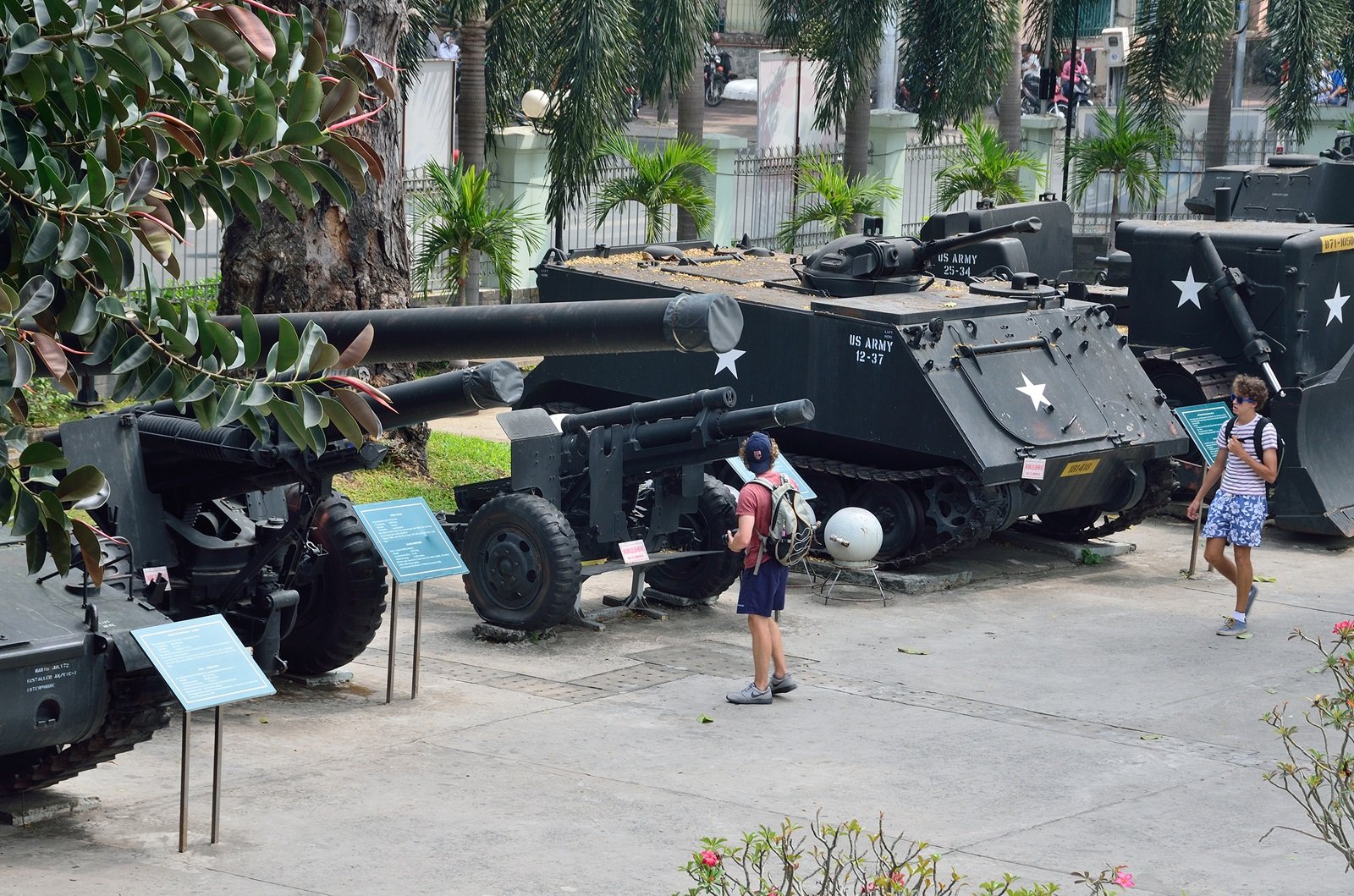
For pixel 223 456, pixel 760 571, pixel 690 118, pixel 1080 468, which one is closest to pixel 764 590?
pixel 760 571

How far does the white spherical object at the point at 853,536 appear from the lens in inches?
468

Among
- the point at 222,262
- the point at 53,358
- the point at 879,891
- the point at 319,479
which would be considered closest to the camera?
the point at 53,358

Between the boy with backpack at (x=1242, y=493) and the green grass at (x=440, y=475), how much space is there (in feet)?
15.8

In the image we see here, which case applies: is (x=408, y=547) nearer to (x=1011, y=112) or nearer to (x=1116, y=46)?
(x=1011, y=112)

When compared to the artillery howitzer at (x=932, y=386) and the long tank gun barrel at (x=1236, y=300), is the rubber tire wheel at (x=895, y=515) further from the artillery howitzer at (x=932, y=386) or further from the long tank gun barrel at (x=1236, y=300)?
the long tank gun barrel at (x=1236, y=300)

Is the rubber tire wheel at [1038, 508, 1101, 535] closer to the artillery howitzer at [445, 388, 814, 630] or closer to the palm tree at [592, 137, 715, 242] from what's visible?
the artillery howitzer at [445, 388, 814, 630]

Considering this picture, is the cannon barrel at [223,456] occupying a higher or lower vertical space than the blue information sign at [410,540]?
higher

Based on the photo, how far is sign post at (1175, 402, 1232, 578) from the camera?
503 inches

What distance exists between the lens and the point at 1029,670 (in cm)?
1028

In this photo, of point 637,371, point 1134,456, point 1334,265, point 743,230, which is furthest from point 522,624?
point 743,230

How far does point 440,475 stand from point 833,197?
268 inches

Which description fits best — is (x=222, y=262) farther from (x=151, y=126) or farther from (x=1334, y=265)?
(x=151, y=126)

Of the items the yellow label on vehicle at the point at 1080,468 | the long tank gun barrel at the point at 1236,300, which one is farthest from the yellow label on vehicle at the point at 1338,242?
the yellow label on vehicle at the point at 1080,468

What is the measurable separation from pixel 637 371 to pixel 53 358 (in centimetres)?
1027
